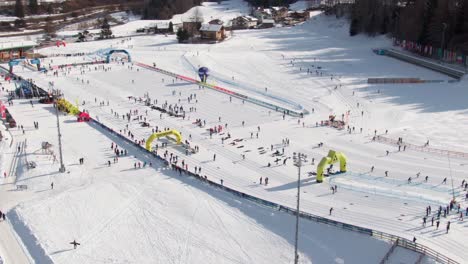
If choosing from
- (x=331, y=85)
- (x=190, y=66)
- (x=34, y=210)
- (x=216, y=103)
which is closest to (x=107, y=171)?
(x=34, y=210)

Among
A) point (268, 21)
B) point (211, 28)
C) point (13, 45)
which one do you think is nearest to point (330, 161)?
point (211, 28)

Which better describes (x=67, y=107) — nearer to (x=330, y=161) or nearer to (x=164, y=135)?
(x=164, y=135)

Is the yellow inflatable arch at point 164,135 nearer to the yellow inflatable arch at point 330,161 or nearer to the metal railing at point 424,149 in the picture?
the yellow inflatable arch at point 330,161

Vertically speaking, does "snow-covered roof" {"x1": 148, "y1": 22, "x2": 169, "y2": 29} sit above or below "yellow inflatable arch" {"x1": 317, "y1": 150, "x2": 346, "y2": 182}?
above

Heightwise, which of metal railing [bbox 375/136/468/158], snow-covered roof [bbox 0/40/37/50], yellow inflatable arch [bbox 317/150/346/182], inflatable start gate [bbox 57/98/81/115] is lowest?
metal railing [bbox 375/136/468/158]

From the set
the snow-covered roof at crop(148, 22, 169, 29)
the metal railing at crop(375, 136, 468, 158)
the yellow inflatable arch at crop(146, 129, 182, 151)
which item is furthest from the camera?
the snow-covered roof at crop(148, 22, 169, 29)

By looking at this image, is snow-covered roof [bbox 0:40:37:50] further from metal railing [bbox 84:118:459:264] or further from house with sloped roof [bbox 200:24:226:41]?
metal railing [bbox 84:118:459:264]

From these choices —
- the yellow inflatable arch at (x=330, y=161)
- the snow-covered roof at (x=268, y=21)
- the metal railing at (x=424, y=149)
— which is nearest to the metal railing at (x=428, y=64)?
the metal railing at (x=424, y=149)

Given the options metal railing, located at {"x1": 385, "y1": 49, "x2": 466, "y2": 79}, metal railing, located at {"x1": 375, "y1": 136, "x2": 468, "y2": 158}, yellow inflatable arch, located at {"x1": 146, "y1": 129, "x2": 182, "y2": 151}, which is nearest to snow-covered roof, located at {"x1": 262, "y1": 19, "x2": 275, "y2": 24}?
metal railing, located at {"x1": 385, "y1": 49, "x2": 466, "y2": 79}
